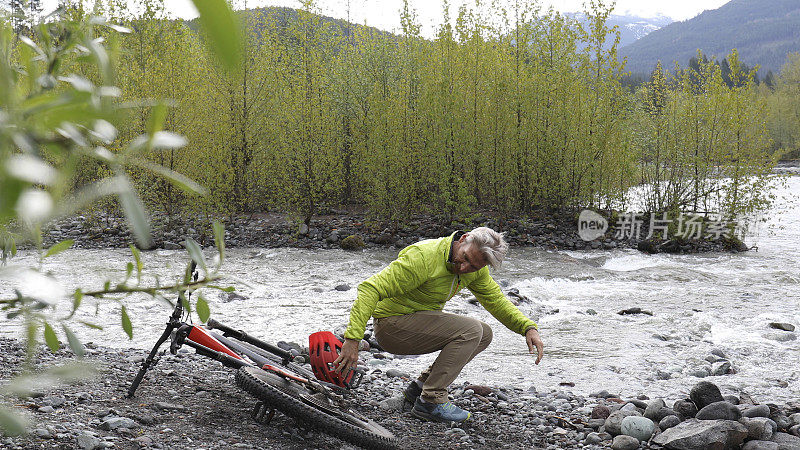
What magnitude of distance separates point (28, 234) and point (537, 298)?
28.4 ft

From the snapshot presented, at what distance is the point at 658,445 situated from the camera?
4078 mm

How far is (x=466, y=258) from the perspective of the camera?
4117 mm

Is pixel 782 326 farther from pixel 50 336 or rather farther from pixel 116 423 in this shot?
pixel 50 336

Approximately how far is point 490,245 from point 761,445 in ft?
6.66

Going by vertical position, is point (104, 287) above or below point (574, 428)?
above

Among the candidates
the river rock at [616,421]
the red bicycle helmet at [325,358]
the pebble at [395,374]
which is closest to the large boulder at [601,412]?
the river rock at [616,421]

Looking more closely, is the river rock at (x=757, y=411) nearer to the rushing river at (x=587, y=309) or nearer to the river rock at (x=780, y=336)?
the rushing river at (x=587, y=309)

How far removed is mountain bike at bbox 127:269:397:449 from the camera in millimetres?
3633

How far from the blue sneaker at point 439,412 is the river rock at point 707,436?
1290 millimetres

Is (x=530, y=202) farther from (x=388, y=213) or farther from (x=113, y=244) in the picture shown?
(x=113, y=244)

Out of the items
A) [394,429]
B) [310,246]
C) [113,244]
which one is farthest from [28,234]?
[113,244]

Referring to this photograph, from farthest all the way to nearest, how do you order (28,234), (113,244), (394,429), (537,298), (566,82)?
(566,82) < (113,244) < (537,298) < (394,429) < (28,234)

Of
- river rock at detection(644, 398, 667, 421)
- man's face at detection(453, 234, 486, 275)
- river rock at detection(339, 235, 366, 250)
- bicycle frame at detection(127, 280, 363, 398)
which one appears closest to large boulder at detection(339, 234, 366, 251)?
river rock at detection(339, 235, 366, 250)

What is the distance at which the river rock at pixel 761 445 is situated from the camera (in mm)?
3816
